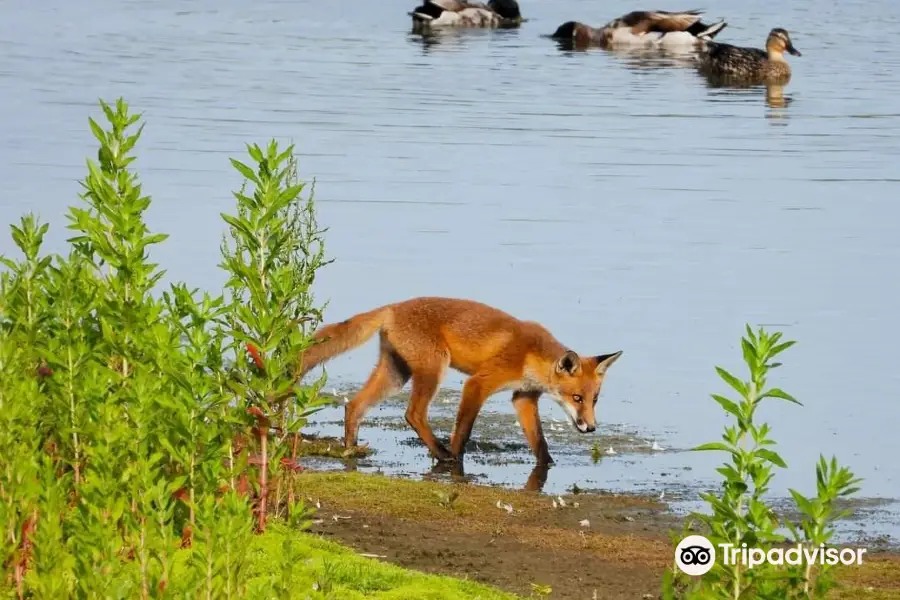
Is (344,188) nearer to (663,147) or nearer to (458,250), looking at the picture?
(458,250)

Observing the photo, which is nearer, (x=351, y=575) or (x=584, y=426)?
(x=351, y=575)

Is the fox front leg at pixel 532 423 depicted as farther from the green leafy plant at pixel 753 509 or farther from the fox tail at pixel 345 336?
the green leafy plant at pixel 753 509

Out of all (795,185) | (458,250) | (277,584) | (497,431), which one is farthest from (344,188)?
(277,584)

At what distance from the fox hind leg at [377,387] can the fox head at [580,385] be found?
3.78ft

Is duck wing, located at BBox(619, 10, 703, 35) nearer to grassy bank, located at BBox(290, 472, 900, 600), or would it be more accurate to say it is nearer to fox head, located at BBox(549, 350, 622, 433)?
fox head, located at BBox(549, 350, 622, 433)

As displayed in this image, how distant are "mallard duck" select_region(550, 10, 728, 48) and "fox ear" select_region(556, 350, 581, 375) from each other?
30616 millimetres

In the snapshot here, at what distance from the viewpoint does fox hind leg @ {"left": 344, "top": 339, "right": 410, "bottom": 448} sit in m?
13.7

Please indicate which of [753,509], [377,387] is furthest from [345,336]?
[753,509]

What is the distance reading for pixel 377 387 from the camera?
1378cm

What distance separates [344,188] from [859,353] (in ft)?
27.7

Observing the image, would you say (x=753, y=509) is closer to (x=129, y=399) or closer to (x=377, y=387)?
(x=129, y=399)

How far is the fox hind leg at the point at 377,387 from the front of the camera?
1366 cm

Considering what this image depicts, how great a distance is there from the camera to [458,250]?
1922 centimetres

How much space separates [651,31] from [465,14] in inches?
240
